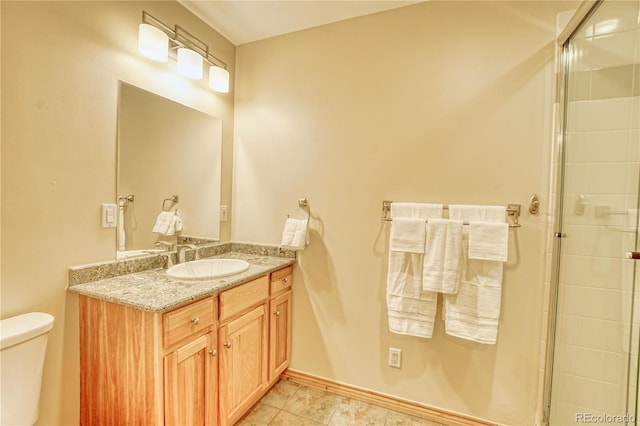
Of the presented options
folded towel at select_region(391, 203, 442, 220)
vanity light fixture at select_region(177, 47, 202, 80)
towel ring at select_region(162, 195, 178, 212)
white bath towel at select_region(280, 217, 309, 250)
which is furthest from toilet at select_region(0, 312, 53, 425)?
folded towel at select_region(391, 203, 442, 220)

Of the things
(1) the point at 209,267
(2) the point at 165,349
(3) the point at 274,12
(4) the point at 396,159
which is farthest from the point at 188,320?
(3) the point at 274,12

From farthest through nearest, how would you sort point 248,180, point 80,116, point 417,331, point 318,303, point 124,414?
point 248,180 < point 318,303 < point 417,331 < point 80,116 < point 124,414

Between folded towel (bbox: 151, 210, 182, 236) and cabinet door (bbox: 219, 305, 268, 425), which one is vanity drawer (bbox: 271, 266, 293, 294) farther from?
folded towel (bbox: 151, 210, 182, 236)

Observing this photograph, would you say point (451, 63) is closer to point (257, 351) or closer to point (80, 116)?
point (80, 116)

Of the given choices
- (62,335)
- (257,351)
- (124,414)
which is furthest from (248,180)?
(124,414)

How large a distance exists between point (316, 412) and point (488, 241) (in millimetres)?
1420

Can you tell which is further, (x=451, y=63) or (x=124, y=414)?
(x=451, y=63)

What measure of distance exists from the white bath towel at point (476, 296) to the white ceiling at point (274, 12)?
4.34 ft

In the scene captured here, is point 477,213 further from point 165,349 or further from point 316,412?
point 165,349

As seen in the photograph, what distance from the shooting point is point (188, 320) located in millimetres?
1241

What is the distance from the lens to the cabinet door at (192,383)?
3.84 ft

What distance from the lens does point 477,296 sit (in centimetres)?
153

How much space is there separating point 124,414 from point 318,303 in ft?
3.79

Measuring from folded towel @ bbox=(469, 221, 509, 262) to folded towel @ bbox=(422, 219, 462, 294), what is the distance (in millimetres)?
68
